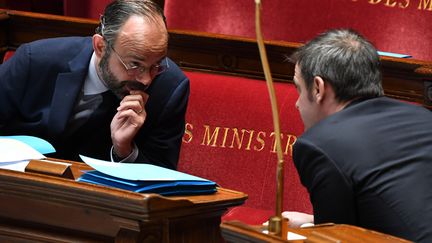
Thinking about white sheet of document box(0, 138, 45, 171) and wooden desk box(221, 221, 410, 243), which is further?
white sheet of document box(0, 138, 45, 171)

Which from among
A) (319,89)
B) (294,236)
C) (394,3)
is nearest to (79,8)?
(394,3)

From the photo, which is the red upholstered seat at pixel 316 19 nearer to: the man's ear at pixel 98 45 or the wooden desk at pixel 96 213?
the man's ear at pixel 98 45

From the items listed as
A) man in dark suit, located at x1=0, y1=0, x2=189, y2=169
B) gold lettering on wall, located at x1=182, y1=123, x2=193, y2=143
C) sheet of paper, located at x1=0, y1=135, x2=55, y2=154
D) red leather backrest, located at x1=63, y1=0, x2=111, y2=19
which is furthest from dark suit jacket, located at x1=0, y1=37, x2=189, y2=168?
red leather backrest, located at x1=63, y1=0, x2=111, y2=19

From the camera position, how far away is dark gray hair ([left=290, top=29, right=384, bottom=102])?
1.25m

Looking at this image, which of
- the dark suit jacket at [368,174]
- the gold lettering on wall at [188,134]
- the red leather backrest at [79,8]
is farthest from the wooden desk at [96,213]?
the red leather backrest at [79,8]

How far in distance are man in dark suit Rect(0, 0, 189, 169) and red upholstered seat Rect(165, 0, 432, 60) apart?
636 mm

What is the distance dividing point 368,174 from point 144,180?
28 cm

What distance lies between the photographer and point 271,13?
2195mm

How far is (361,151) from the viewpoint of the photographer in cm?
115

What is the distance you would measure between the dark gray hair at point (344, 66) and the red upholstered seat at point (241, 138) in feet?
2.02

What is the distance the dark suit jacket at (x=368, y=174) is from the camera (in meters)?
1.13

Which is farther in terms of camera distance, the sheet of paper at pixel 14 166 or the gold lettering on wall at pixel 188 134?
the gold lettering on wall at pixel 188 134

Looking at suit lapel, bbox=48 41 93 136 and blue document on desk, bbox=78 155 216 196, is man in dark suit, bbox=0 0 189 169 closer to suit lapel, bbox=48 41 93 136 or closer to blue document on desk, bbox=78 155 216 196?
suit lapel, bbox=48 41 93 136

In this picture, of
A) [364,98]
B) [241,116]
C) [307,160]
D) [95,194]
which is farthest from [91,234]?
Answer: [241,116]
